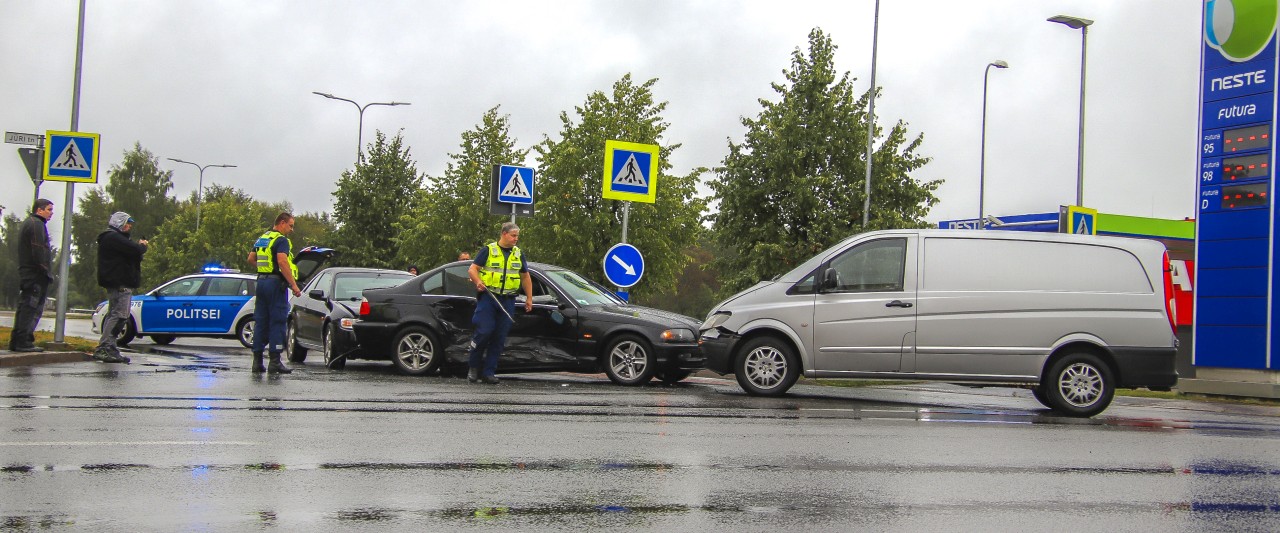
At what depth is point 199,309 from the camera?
21609 millimetres

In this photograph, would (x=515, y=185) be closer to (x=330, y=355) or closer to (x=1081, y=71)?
(x=330, y=355)

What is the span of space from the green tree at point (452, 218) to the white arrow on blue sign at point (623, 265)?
22.5 meters

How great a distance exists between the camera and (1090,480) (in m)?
6.83

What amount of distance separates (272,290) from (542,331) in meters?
3.00

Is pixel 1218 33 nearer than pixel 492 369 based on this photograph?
No

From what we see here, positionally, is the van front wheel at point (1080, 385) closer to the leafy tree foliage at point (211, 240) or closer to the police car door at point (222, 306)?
the police car door at point (222, 306)

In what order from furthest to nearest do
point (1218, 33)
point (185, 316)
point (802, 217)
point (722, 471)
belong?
point (802, 217), point (185, 316), point (1218, 33), point (722, 471)

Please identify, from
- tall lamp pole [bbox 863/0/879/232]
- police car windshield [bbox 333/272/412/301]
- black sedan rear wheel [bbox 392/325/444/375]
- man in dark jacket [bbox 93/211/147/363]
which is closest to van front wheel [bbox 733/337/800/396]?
black sedan rear wheel [bbox 392/325/444/375]

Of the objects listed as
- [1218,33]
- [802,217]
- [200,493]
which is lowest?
[200,493]

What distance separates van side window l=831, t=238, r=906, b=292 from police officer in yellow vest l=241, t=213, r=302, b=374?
5.84 metres

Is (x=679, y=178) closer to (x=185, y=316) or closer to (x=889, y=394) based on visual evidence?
(x=185, y=316)

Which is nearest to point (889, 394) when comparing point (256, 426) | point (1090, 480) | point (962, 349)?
point (962, 349)

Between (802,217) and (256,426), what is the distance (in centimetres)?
2344

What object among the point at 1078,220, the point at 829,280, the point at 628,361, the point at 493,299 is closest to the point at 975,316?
the point at 829,280
